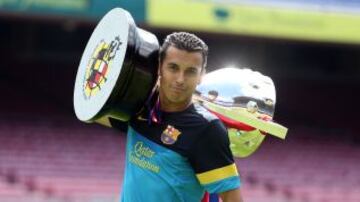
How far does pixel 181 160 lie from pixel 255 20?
847cm

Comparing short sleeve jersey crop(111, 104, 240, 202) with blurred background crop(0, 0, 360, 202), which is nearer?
short sleeve jersey crop(111, 104, 240, 202)

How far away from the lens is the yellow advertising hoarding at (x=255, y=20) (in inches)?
422

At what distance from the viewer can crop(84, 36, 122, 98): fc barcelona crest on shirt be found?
2992 millimetres

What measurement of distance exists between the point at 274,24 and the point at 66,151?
302cm

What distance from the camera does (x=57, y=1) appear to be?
33.6 ft

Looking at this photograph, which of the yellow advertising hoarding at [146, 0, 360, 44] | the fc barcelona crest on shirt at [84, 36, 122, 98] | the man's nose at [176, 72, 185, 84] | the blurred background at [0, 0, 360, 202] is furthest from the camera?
the yellow advertising hoarding at [146, 0, 360, 44]

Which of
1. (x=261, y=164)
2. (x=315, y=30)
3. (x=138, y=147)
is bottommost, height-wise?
(x=261, y=164)

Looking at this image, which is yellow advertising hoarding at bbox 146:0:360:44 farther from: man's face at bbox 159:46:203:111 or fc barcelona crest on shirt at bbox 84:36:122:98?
man's face at bbox 159:46:203:111

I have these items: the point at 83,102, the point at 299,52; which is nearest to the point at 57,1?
the point at 299,52

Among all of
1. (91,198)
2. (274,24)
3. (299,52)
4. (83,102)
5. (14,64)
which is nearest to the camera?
(83,102)

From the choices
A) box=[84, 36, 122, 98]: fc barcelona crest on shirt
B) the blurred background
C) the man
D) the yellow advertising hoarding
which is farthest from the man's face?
the yellow advertising hoarding

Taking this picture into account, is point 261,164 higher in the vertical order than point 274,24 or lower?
lower

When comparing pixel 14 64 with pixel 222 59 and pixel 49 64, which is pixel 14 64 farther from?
pixel 222 59

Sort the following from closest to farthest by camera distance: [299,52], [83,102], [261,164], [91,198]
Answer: [83,102], [91,198], [261,164], [299,52]
